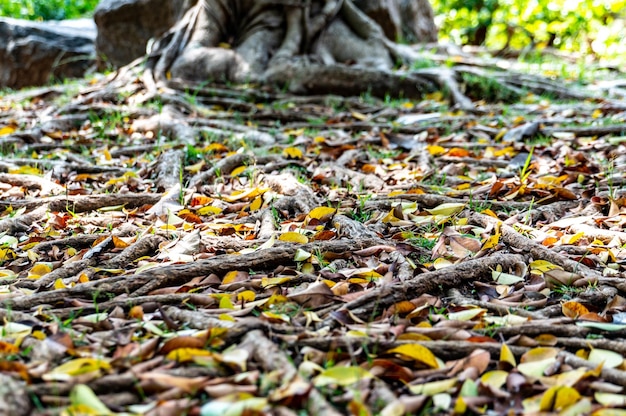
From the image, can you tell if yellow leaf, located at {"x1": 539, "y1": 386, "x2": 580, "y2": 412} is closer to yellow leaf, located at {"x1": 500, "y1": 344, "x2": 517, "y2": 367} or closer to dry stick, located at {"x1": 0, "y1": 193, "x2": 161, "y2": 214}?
yellow leaf, located at {"x1": 500, "y1": 344, "x2": 517, "y2": 367}

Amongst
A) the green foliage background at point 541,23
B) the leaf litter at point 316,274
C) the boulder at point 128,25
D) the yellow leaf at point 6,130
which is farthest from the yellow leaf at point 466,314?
the green foliage background at point 541,23

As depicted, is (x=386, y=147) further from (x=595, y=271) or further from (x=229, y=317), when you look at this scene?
(x=229, y=317)

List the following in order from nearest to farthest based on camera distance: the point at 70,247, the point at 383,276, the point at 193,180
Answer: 1. the point at 383,276
2. the point at 70,247
3. the point at 193,180

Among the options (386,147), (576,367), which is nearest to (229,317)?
(576,367)

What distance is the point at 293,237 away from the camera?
216 cm

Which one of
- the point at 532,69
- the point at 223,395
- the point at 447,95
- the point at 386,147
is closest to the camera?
the point at 223,395

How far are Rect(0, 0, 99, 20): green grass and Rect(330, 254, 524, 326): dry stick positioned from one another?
14.8 metres

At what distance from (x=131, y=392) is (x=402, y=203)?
1.67m

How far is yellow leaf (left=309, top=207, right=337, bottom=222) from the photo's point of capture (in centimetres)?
243

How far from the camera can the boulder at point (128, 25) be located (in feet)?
25.0

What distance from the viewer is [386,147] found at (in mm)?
3988

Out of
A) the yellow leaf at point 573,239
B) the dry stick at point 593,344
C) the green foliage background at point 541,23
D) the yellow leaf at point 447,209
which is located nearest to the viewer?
the dry stick at point 593,344

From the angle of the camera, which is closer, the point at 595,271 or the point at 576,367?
the point at 576,367

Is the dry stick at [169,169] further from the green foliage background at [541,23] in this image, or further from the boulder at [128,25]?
the green foliage background at [541,23]
